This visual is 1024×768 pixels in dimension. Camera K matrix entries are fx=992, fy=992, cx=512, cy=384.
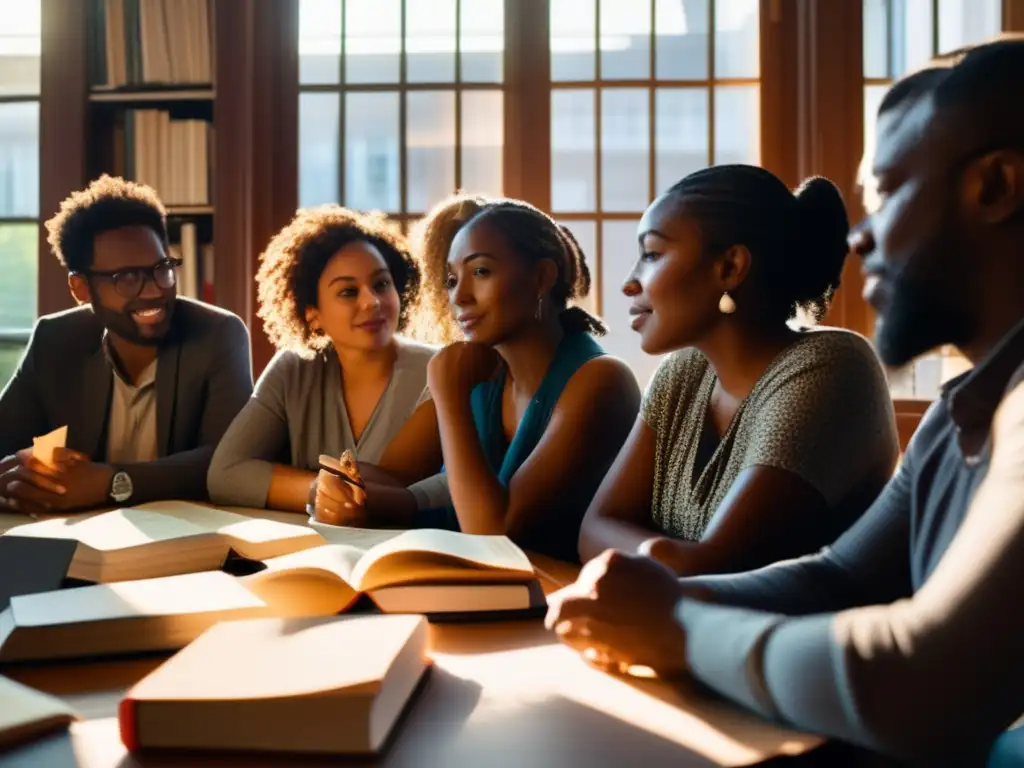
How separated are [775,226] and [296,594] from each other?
2.59 ft

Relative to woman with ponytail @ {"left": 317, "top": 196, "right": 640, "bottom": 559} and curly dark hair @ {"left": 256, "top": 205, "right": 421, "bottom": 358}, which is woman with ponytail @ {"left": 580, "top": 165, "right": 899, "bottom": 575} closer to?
woman with ponytail @ {"left": 317, "top": 196, "right": 640, "bottom": 559}

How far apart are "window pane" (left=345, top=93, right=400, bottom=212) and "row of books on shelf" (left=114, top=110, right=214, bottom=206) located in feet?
1.59

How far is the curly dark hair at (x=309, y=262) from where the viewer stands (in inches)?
93.5

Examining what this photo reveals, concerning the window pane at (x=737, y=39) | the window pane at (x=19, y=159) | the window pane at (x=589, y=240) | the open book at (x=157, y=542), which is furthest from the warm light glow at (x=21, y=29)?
the open book at (x=157, y=542)

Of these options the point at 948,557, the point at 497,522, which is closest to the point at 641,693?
the point at 948,557

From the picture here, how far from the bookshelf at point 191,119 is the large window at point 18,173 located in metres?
0.22

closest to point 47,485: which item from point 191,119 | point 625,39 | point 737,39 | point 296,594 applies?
Answer: point 296,594

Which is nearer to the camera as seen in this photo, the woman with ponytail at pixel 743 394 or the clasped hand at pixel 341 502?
the woman with ponytail at pixel 743 394

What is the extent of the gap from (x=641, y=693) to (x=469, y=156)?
2964mm

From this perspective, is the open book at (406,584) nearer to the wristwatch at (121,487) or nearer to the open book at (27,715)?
the open book at (27,715)

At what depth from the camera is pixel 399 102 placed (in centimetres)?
357

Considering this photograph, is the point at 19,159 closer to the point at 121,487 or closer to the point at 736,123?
the point at 121,487

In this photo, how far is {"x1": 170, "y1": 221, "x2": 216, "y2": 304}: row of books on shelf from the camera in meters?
3.45

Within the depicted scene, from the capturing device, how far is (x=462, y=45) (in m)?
3.51
